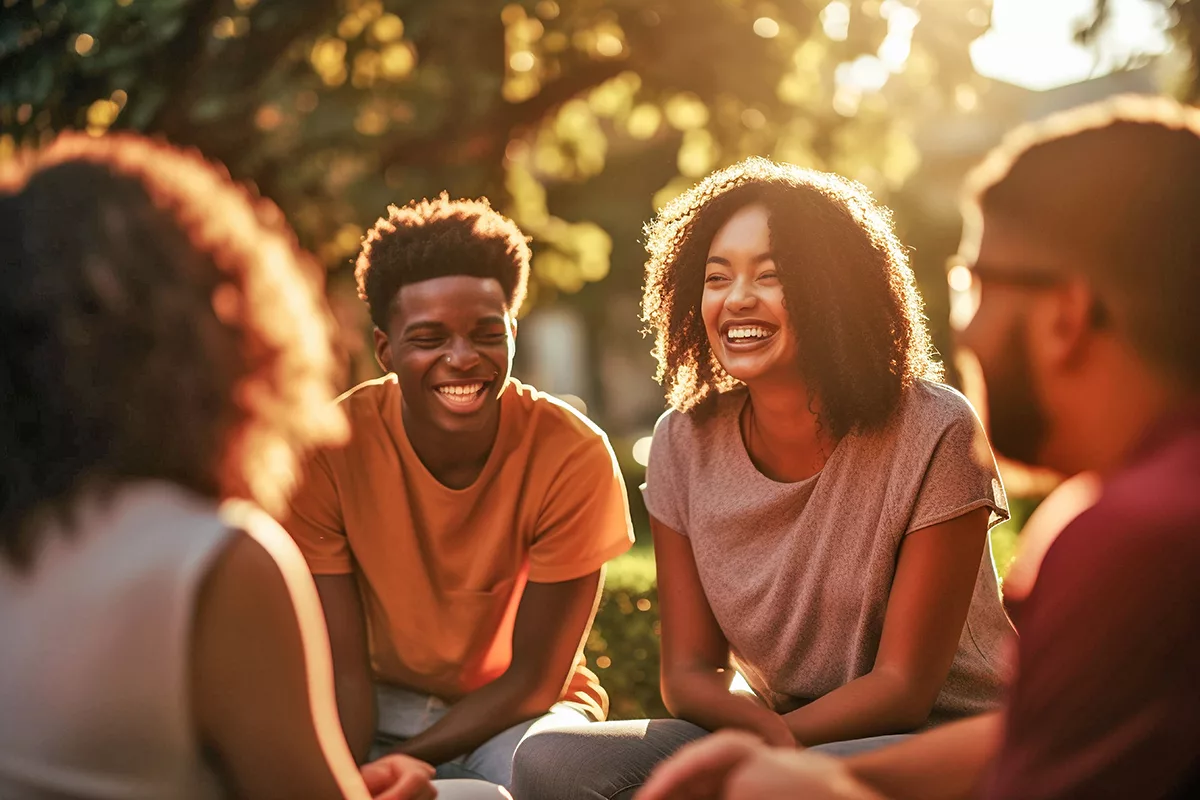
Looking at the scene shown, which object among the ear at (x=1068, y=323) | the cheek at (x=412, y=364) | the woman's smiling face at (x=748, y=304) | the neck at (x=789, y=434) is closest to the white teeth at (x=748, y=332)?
the woman's smiling face at (x=748, y=304)

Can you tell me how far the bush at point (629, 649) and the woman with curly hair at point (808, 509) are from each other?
186 cm

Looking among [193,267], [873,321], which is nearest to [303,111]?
[873,321]

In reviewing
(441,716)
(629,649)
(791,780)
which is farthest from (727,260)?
(629,649)

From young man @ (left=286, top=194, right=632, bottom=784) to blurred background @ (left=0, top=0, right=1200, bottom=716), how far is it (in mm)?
2004

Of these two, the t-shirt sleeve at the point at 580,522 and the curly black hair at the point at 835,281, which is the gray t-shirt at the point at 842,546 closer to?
the curly black hair at the point at 835,281

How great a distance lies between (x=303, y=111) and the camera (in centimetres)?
805

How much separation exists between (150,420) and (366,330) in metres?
13.5

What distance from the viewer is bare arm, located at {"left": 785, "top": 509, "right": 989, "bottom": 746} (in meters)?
3.07

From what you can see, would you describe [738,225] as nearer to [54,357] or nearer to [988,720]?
[988,720]

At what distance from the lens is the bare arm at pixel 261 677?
175cm

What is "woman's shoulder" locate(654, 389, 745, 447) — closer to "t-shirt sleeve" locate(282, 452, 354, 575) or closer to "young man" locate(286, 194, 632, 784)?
"young man" locate(286, 194, 632, 784)

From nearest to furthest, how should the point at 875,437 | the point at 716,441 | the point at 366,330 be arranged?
the point at 875,437, the point at 716,441, the point at 366,330

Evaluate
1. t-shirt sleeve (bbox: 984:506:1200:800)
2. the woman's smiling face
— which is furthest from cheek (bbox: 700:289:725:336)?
t-shirt sleeve (bbox: 984:506:1200:800)

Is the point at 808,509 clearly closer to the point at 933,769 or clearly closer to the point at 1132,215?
the point at 933,769
